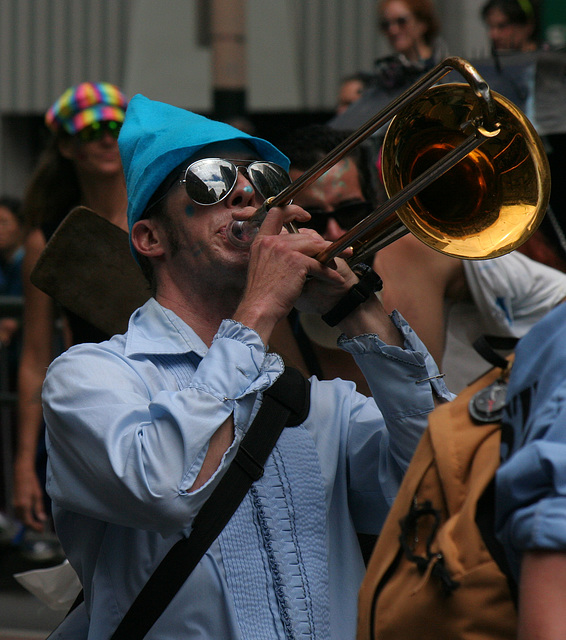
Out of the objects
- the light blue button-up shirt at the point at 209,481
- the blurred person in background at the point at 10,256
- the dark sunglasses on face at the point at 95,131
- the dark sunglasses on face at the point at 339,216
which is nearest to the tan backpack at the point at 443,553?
the light blue button-up shirt at the point at 209,481

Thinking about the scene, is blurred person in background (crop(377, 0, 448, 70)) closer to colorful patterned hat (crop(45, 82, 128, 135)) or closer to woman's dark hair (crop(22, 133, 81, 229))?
colorful patterned hat (crop(45, 82, 128, 135))

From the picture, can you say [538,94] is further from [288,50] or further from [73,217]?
[288,50]

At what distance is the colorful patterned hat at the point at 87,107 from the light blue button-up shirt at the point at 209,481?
1.98 m

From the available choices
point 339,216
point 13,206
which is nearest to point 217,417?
point 339,216

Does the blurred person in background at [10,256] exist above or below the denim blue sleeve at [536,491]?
A: below

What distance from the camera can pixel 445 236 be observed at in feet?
7.86

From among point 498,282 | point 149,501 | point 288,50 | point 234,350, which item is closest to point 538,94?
point 498,282

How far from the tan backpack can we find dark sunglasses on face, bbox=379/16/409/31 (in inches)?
178

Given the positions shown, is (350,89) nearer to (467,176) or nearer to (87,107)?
(87,107)

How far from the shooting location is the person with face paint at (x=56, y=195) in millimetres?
4031

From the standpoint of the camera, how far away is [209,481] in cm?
197

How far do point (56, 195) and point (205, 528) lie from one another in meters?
2.39

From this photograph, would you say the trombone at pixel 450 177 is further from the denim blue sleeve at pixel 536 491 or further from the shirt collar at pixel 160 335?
the denim blue sleeve at pixel 536 491

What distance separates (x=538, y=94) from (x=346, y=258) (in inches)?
89.0
